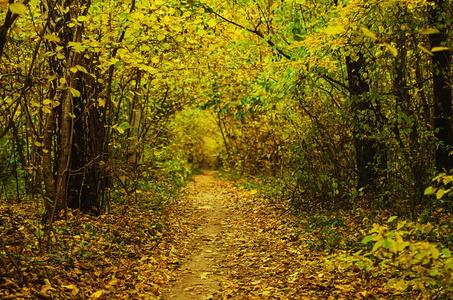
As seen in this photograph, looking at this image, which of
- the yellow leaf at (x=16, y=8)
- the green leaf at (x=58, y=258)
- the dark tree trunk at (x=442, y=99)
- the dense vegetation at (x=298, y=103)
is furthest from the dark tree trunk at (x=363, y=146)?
the yellow leaf at (x=16, y=8)

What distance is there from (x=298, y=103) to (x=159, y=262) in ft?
15.2

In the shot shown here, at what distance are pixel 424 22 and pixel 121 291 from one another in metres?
5.82

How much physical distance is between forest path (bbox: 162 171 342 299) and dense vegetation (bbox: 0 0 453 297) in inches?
27.0

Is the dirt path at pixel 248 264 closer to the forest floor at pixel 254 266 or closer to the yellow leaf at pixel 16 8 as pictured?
the forest floor at pixel 254 266

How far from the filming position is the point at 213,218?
34.9 feet

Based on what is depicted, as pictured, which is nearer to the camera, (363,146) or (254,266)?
(254,266)

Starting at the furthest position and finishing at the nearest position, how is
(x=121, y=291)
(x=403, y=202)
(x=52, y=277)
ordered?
1. (x=403, y=202)
2. (x=121, y=291)
3. (x=52, y=277)

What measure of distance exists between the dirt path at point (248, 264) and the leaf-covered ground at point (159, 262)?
0.05ft

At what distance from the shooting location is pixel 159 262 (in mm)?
5992

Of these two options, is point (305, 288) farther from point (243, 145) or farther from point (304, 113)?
point (243, 145)

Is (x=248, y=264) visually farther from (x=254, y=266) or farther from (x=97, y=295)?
(x=97, y=295)

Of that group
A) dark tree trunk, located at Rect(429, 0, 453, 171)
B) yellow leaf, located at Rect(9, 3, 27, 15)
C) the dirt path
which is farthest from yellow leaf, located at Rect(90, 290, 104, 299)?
dark tree trunk, located at Rect(429, 0, 453, 171)

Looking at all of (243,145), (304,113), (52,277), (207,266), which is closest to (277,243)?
(207,266)

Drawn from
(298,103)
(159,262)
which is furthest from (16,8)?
(298,103)
